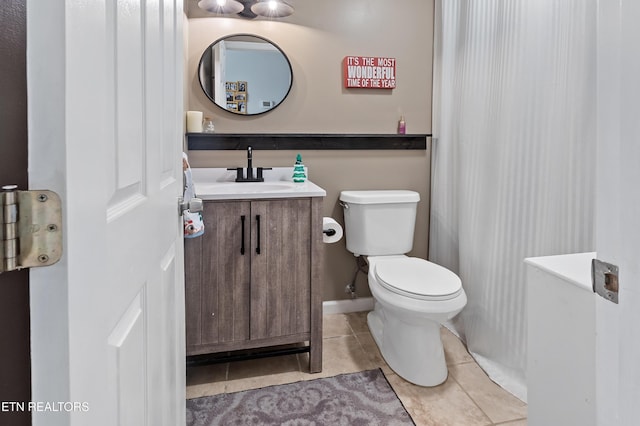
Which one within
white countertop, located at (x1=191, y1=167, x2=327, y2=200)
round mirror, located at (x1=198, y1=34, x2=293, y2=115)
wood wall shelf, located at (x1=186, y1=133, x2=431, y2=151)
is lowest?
white countertop, located at (x1=191, y1=167, x2=327, y2=200)

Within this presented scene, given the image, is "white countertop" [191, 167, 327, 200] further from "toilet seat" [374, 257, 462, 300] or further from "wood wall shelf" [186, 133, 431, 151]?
"toilet seat" [374, 257, 462, 300]

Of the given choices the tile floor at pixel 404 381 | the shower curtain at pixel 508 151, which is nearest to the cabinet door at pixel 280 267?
the tile floor at pixel 404 381

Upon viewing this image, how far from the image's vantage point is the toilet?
1.65 meters

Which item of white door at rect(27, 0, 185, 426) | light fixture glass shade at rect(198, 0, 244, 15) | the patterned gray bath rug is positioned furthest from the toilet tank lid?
white door at rect(27, 0, 185, 426)

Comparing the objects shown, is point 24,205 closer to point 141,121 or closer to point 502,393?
point 141,121

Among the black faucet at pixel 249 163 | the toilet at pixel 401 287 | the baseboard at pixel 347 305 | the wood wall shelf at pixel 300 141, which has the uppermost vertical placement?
the wood wall shelf at pixel 300 141

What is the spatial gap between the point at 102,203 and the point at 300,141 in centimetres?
191

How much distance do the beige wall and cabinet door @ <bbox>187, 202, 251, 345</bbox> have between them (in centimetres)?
65

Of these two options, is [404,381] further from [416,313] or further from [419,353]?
[416,313]

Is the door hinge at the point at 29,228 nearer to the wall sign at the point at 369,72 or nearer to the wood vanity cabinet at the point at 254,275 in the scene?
the wood vanity cabinet at the point at 254,275

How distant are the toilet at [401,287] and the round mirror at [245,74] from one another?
2.53 feet

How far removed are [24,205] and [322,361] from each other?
1760mm

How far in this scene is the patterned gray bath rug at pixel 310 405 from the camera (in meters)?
1.50

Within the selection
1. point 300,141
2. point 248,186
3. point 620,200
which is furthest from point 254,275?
point 620,200
